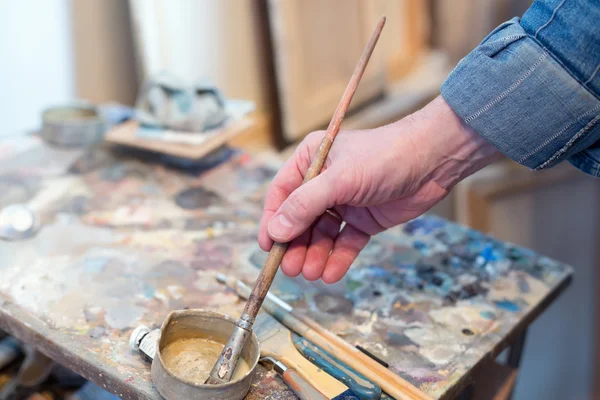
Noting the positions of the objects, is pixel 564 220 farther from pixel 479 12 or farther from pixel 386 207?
pixel 386 207

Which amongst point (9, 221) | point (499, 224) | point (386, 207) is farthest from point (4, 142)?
point (499, 224)

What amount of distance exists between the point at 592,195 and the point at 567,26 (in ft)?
6.86

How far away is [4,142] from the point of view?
164 cm

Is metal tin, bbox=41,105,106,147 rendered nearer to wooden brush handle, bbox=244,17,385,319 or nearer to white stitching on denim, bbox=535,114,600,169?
wooden brush handle, bbox=244,17,385,319

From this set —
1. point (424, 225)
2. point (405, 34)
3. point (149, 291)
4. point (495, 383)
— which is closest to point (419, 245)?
point (424, 225)

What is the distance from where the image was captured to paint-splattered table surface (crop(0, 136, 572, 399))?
1045mm

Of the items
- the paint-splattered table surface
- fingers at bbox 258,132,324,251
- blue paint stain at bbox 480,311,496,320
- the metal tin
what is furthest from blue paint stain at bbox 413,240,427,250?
the metal tin

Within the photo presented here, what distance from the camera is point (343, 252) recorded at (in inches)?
45.7

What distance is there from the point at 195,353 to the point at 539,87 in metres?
0.65

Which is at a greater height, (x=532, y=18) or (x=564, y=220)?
(x=532, y=18)

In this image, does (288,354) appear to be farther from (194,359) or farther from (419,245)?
(419,245)

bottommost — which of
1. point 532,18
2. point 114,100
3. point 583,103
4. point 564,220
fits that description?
point 564,220

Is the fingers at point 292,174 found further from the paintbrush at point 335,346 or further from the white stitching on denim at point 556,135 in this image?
the white stitching on denim at point 556,135

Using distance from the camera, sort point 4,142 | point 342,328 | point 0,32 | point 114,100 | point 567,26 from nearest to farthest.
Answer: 1. point 567,26
2. point 342,328
3. point 4,142
4. point 0,32
5. point 114,100
